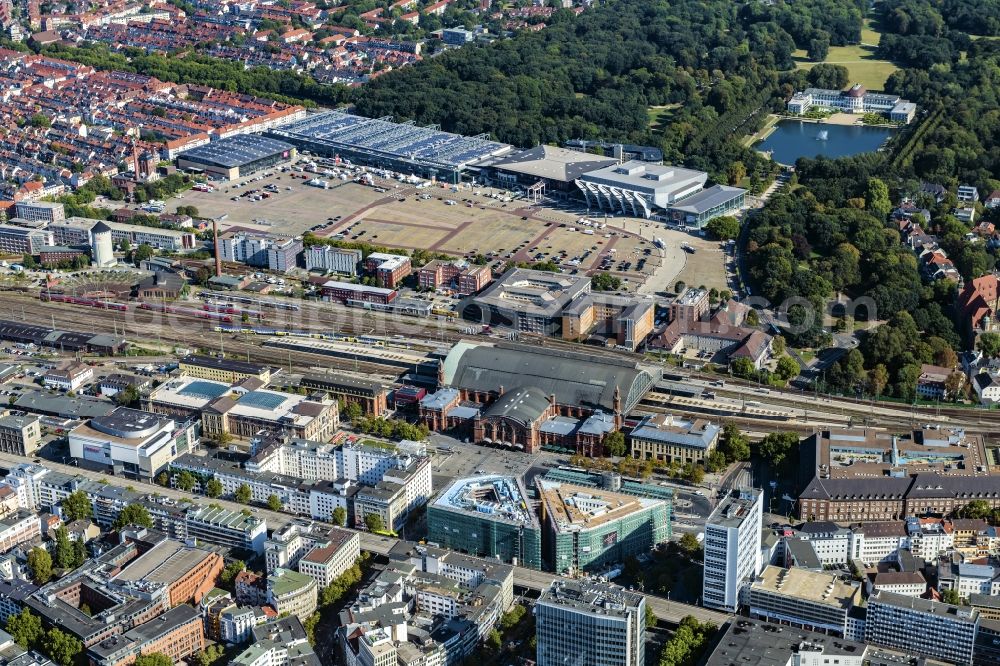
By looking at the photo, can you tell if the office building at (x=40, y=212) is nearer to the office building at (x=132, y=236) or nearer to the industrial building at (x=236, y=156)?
the office building at (x=132, y=236)

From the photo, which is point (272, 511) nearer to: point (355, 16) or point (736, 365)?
point (736, 365)

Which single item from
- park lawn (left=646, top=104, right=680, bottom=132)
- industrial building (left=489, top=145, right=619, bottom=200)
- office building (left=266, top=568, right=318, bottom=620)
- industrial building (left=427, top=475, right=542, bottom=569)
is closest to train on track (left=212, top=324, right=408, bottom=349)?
industrial building (left=427, top=475, right=542, bottom=569)

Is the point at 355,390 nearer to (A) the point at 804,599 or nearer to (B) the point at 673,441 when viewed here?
(B) the point at 673,441

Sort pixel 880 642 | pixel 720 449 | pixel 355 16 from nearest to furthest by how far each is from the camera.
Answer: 1. pixel 880 642
2. pixel 720 449
3. pixel 355 16

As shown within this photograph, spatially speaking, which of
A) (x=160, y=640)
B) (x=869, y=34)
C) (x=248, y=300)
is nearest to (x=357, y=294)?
(x=248, y=300)

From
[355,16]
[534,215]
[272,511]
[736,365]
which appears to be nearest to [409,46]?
[355,16]
